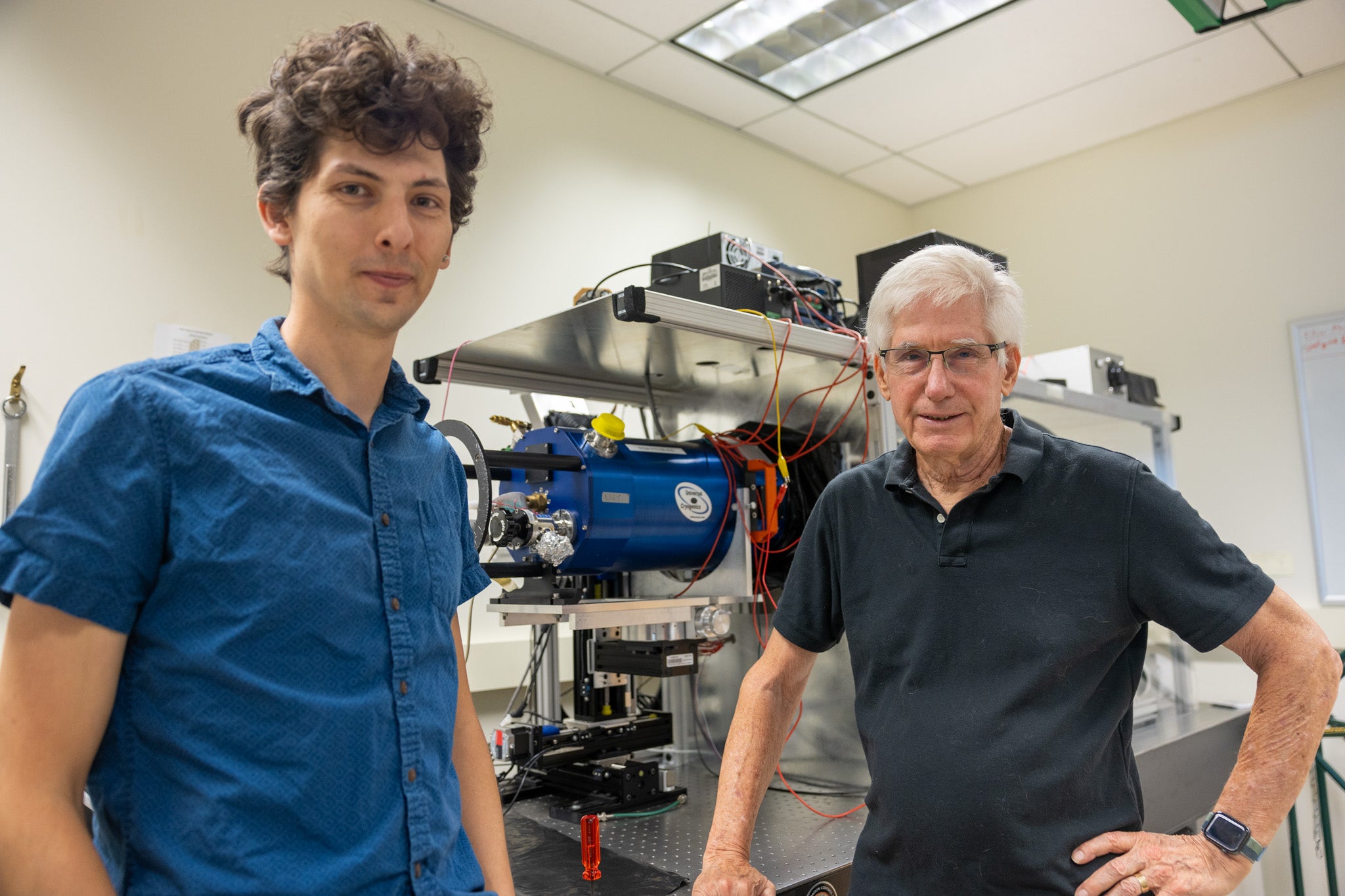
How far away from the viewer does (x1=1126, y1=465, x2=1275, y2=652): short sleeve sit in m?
1.18

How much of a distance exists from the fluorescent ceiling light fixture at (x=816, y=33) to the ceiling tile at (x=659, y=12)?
1.9 inches

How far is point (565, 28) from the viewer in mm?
2924

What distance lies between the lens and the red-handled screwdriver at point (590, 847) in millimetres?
1380

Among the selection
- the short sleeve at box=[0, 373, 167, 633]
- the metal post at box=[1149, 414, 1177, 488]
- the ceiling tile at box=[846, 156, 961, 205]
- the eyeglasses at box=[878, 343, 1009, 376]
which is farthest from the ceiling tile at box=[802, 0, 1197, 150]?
the short sleeve at box=[0, 373, 167, 633]

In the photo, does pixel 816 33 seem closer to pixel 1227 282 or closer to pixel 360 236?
pixel 1227 282

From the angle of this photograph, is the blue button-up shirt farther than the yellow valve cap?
No

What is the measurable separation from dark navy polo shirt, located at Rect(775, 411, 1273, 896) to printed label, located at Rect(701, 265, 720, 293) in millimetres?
705

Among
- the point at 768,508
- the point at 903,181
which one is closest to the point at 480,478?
the point at 768,508

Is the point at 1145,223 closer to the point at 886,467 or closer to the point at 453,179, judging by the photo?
the point at 886,467

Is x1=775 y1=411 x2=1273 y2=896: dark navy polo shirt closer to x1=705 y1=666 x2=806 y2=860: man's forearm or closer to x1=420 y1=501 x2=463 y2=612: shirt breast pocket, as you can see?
x1=705 y1=666 x2=806 y2=860: man's forearm

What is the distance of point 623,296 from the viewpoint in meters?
1.47

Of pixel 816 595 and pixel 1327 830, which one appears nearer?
pixel 816 595

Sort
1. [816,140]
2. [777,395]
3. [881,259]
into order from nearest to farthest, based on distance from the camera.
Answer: [777,395] → [881,259] → [816,140]

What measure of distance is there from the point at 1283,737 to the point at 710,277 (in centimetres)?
125
